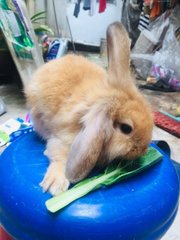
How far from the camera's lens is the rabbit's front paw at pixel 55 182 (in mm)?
797

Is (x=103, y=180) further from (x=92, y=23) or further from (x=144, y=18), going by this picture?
(x=92, y=23)

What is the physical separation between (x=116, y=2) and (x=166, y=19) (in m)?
0.76

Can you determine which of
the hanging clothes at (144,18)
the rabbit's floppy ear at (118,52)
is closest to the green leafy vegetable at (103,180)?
the rabbit's floppy ear at (118,52)

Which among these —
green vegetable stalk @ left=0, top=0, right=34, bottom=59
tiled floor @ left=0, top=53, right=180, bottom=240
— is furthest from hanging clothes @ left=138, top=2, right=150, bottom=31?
green vegetable stalk @ left=0, top=0, right=34, bottom=59

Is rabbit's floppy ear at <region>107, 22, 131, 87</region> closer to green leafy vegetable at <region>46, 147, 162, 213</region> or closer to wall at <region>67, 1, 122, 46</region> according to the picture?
green leafy vegetable at <region>46, 147, 162, 213</region>

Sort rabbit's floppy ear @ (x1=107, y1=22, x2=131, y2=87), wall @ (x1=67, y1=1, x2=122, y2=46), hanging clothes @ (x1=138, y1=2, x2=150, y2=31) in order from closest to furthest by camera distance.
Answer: rabbit's floppy ear @ (x1=107, y1=22, x2=131, y2=87) < hanging clothes @ (x1=138, y1=2, x2=150, y2=31) < wall @ (x1=67, y1=1, x2=122, y2=46)

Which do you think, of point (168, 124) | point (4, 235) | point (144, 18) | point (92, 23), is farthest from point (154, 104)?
point (4, 235)

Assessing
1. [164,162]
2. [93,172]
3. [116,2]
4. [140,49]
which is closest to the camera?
[93,172]

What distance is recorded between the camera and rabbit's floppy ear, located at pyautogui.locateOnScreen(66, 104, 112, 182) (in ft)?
2.45

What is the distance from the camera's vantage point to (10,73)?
263cm

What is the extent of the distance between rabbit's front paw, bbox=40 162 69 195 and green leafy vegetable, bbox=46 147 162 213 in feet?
0.07

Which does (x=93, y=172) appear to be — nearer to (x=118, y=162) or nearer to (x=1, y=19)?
(x=118, y=162)

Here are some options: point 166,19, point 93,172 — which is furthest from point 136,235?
point 166,19

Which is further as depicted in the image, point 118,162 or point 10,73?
point 10,73
